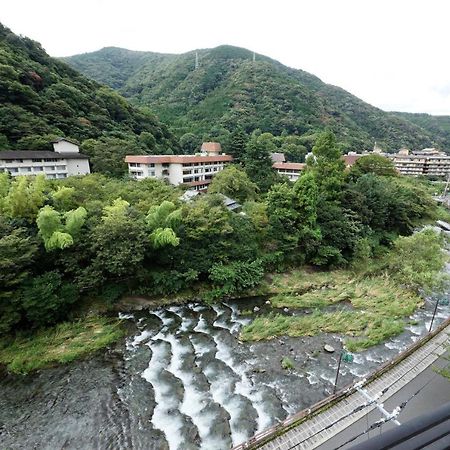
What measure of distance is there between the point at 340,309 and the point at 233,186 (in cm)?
1650

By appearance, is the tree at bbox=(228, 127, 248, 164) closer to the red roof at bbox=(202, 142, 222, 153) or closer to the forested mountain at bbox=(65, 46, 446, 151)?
the red roof at bbox=(202, 142, 222, 153)

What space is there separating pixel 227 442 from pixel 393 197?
29745 millimetres

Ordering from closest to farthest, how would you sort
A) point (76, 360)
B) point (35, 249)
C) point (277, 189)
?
point (76, 360), point (35, 249), point (277, 189)

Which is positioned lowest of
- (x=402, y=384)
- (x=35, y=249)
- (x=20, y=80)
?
(x=402, y=384)

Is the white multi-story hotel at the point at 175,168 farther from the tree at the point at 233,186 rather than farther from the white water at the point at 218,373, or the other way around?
the white water at the point at 218,373

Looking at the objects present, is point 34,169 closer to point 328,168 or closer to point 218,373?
point 218,373

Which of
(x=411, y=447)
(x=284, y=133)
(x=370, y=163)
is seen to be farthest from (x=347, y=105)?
(x=411, y=447)

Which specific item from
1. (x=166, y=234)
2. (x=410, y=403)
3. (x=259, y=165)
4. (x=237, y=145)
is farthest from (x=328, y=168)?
(x=410, y=403)

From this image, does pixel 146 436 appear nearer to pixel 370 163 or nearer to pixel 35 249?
pixel 35 249

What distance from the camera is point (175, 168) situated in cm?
3412

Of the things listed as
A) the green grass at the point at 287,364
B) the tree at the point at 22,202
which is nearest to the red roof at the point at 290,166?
the tree at the point at 22,202

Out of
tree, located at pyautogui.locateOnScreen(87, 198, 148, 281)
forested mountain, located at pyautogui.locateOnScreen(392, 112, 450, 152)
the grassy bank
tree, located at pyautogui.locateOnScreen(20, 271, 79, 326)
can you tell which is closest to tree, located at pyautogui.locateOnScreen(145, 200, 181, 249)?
tree, located at pyautogui.locateOnScreen(87, 198, 148, 281)

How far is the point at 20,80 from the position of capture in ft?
137

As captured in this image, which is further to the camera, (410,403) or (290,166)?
(290,166)
